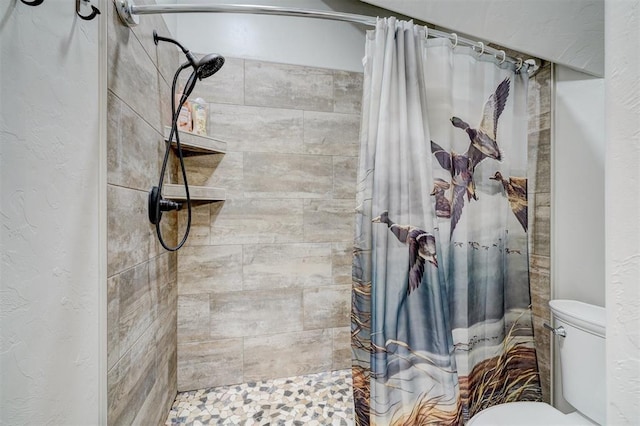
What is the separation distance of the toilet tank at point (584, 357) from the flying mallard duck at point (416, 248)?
2.22 feet

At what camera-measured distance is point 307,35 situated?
1.79 m

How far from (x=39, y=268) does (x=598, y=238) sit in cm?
214

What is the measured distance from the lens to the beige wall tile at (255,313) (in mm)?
1672

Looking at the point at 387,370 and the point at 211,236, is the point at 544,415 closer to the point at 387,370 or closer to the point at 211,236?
the point at 387,370

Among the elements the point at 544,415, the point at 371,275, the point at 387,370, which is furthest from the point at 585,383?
the point at 371,275

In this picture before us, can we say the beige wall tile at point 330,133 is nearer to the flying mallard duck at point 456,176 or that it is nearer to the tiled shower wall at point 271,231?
the tiled shower wall at point 271,231

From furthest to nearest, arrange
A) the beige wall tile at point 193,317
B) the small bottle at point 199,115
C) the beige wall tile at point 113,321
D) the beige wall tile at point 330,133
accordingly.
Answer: the beige wall tile at point 330,133, the beige wall tile at point 193,317, the small bottle at point 199,115, the beige wall tile at point 113,321

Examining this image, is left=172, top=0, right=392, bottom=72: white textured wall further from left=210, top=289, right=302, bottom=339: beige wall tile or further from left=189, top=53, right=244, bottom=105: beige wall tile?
left=210, top=289, right=302, bottom=339: beige wall tile

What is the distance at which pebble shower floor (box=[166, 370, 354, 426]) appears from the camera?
1.41m

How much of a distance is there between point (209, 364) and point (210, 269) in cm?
58

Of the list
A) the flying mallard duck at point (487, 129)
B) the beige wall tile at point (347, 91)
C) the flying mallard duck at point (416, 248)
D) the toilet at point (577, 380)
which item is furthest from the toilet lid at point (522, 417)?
the beige wall tile at point (347, 91)

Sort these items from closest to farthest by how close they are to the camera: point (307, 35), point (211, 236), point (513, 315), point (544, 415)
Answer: point (544, 415), point (513, 315), point (211, 236), point (307, 35)

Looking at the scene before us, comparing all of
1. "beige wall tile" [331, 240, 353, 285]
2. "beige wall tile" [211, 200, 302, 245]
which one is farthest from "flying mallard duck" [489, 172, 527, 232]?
"beige wall tile" [211, 200, 302, 245]

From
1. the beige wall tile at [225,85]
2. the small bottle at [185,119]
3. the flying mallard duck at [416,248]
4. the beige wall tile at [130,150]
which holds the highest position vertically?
the beige wall tile at [225,85]
